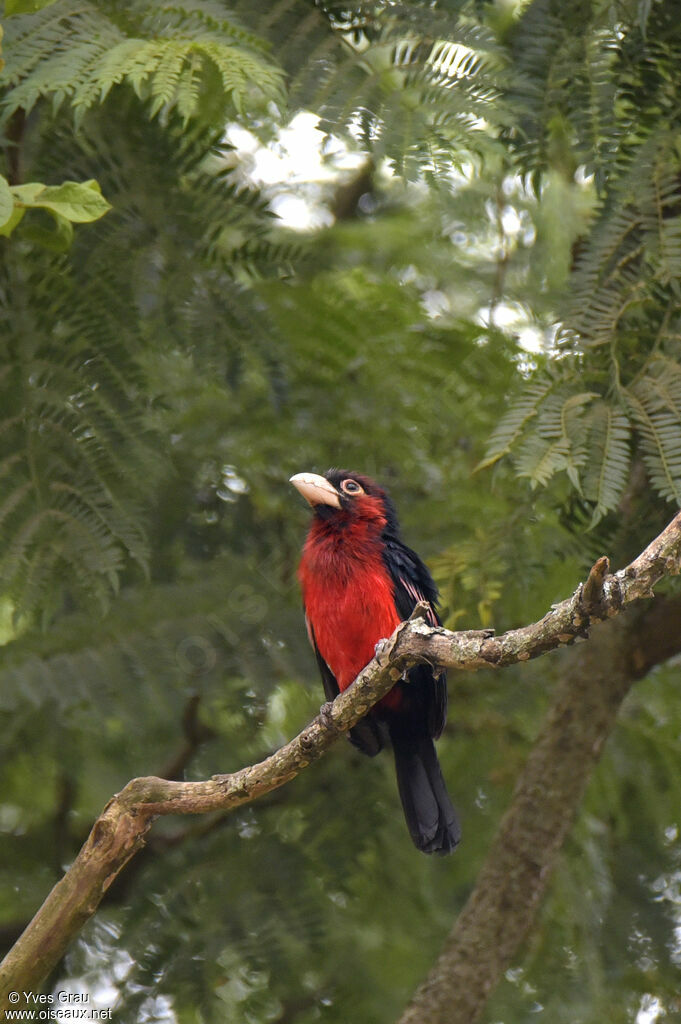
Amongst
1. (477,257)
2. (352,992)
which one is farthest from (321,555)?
(477,257)

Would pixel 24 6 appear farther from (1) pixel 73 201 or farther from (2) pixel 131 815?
(2) pixel 131 815

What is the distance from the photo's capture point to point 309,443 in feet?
18.6

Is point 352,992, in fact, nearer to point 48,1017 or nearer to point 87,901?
point 48,1017

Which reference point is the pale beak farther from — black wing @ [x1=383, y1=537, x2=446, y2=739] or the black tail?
the black tail

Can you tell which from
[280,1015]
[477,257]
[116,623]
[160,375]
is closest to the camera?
[116,623]

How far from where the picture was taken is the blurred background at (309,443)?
153 inches

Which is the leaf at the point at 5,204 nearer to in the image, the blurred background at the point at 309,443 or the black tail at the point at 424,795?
the blurred background at the point at 309,443

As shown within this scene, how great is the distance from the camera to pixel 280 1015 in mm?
5262

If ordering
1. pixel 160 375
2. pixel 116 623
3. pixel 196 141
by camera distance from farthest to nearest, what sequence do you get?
pixel 160 375, pixel 116 623, pixel 196 141

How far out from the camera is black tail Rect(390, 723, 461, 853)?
438 centimetres

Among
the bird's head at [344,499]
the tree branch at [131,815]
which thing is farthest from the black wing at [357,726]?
the tree branch at [131,815]

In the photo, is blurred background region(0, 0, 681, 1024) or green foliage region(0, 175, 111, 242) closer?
→ green foliage region(0, 175, 111, 242)

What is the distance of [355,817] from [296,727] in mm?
580

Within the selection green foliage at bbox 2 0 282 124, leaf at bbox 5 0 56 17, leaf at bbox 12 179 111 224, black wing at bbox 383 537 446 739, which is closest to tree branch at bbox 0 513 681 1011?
black wing at bbox 383 537 446 739
